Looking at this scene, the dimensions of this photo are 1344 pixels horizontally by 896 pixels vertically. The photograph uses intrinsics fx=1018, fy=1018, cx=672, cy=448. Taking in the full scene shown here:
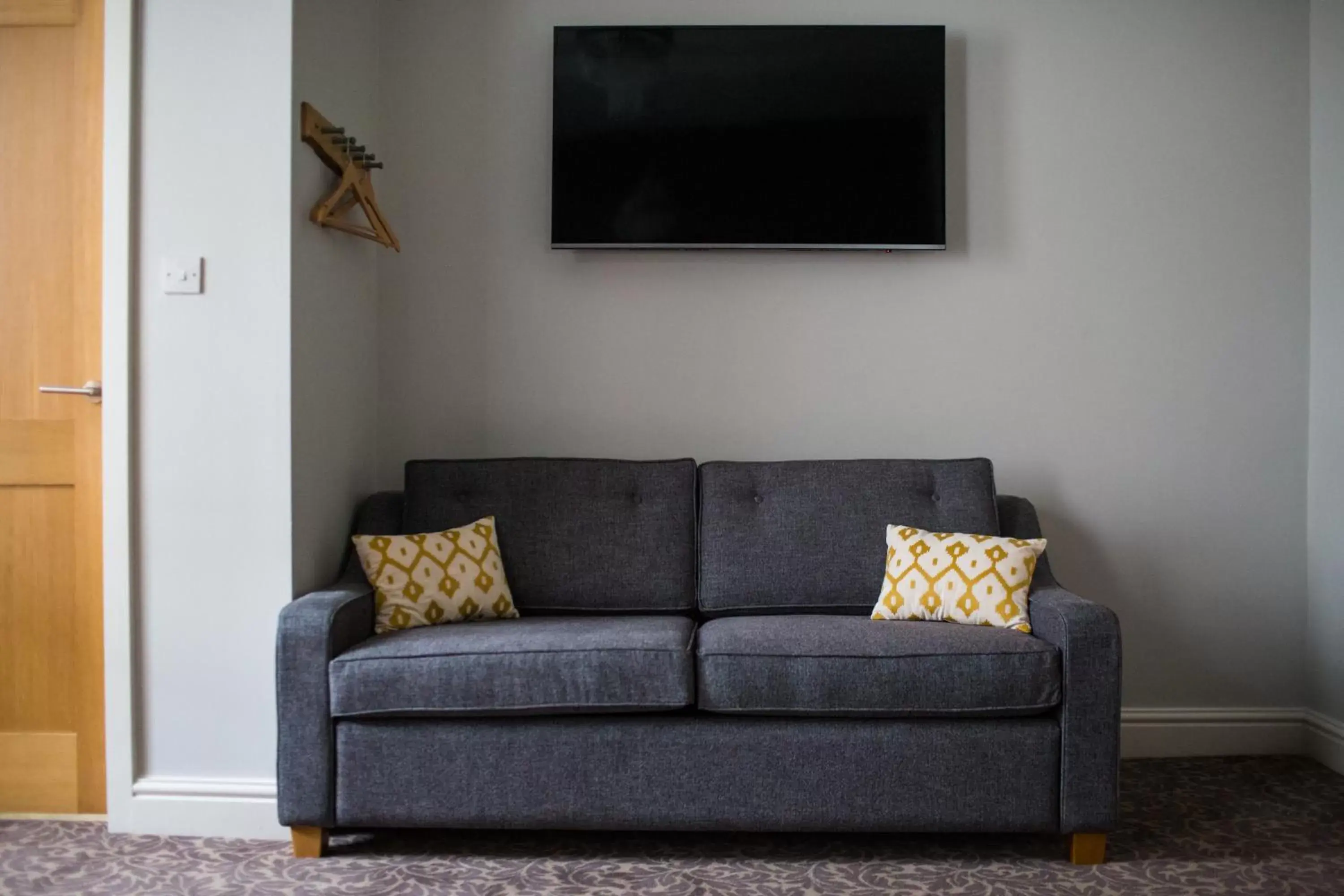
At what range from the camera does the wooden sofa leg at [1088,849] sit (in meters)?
2.31

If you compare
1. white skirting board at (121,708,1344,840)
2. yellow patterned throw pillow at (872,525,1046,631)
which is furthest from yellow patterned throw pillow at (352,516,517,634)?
white skirting board at (121,708,1344,840)

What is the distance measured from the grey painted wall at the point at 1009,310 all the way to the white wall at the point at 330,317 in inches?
5.1

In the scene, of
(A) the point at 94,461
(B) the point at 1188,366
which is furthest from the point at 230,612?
(B) the point at 1188,366

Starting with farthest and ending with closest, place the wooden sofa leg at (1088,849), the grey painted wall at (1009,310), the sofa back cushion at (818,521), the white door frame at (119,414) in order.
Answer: the grey painted wall at (1009,310) < the sofa back cushion at (818,521) < the white door frame at (119,414) < the wooden sofa leg at (1088,849)

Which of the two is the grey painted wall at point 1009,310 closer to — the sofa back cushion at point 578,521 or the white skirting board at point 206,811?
the sofa back cushion at point 578,521

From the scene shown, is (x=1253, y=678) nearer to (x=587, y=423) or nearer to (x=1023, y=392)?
(x=1023, y=392)

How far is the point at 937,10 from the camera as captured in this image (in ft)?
10.5

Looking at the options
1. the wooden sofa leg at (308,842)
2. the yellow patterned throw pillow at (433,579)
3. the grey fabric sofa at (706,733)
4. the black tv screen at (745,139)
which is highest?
the black tv screen at (745,139)

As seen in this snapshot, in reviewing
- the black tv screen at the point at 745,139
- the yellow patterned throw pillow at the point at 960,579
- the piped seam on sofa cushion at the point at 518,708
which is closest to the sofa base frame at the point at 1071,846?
the piped seam on sofa cushion at the point at 518,708

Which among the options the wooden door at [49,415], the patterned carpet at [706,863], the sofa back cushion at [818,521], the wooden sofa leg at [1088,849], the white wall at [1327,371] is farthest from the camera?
the white wall at [1327,371]

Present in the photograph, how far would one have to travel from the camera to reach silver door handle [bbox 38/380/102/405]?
2.57 m

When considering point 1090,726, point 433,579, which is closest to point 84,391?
point 433,579

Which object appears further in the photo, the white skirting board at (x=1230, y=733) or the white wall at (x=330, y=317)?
the white skirting board at (x=1230, y=733)

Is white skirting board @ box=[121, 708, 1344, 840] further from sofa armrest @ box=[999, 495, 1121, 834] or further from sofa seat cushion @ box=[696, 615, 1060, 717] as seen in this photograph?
sofa seat cushion @ box=[696, 615, 1060, 717]
